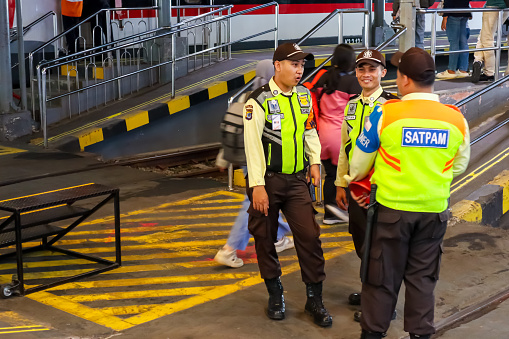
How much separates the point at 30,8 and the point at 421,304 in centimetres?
1055

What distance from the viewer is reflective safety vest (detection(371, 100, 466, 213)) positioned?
394 centimetres

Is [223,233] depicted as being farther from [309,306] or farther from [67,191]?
[309,306]

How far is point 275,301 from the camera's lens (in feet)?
16.4

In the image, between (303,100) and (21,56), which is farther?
(21,56)

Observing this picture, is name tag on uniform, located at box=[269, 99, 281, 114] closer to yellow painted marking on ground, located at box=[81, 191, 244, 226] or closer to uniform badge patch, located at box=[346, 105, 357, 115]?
uniform badge patch, located at box=[346, 105, 357, 115]

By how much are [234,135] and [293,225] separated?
2.41 ft

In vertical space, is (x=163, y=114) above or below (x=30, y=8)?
below

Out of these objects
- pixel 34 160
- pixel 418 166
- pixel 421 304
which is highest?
pixel 418 166

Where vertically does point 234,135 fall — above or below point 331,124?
above

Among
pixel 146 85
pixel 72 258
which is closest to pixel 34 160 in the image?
pixel 146 85

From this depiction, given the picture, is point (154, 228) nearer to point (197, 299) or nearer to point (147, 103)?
point (197, 299)

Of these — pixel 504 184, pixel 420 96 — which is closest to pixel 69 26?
pixel 504 184

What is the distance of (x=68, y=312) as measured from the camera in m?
5.14

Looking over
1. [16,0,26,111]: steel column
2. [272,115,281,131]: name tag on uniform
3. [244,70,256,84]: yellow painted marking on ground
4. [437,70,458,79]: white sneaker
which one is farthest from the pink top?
[16,0,26,111]: steel column
